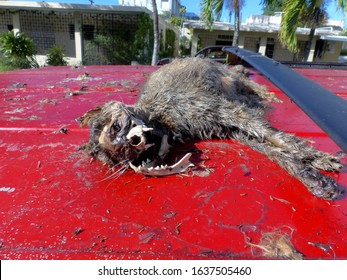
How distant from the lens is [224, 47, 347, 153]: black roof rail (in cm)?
116

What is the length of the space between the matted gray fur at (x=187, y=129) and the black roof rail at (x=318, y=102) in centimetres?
39

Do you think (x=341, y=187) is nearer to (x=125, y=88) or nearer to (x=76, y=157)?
(x=76, y=157)

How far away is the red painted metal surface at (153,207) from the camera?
44.4 inches

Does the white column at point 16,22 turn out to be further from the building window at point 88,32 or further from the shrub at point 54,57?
the shrub at point 54,57

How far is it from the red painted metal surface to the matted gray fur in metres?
0.08

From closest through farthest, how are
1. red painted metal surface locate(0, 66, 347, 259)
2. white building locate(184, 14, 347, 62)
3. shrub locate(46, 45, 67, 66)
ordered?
red painted metal surface locate(0, 66, 347, 259), shrub locate(46, 45, 67, 66), white building locate(184, 14, 347, 62)

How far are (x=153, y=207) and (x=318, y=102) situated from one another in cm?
102

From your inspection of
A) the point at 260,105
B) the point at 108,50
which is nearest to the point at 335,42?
the point at 108,50

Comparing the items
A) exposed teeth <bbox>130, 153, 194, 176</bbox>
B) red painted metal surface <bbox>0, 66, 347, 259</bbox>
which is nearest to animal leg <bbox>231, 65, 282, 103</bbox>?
red painted metal surface <bbox>0, 66, 347, 259</bbox>

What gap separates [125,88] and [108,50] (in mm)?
18759

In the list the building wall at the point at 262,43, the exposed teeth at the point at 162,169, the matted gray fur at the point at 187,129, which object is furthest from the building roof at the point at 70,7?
the exposed teeth at the point at 162,169

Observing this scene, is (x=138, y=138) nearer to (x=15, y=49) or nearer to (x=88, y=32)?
(x=15, y=49)

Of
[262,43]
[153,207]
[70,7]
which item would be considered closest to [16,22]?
[70,7]

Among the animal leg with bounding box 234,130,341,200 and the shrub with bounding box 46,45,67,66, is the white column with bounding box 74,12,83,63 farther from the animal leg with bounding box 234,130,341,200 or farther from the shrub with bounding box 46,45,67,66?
the animal leg with bounding box 234,130,341,200
